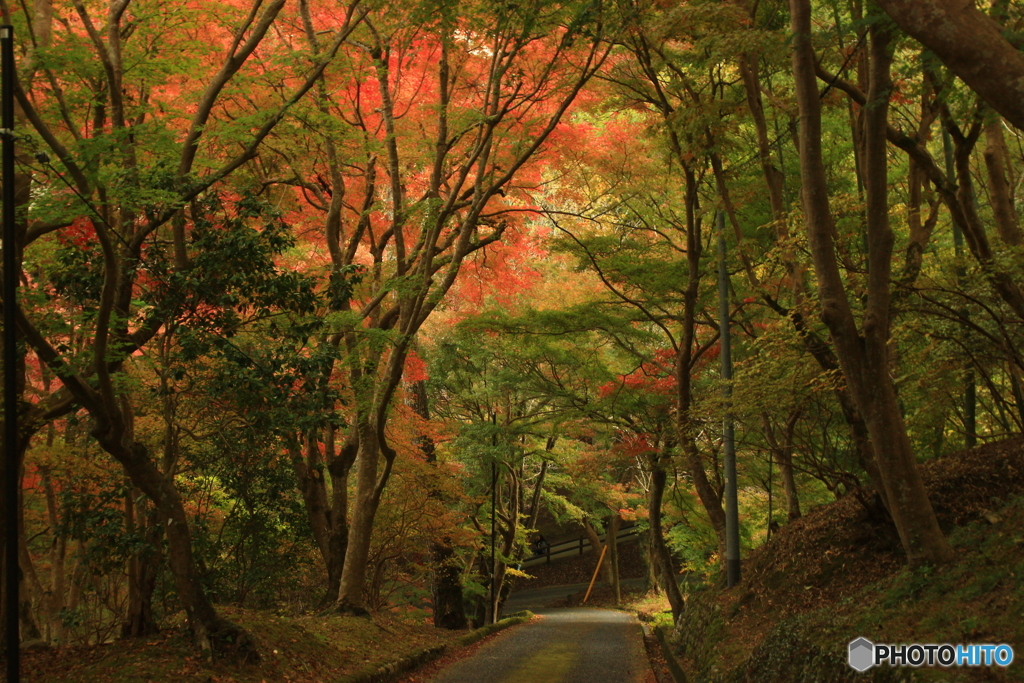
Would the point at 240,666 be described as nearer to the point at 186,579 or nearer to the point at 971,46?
the point at 186,579

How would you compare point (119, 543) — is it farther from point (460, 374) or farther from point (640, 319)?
point (460, 374)

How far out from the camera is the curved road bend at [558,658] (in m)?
12.5

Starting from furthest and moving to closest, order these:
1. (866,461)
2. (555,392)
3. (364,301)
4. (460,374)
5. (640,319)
→ (460,374), (555,392), (640,319), (364,301), (866,461)

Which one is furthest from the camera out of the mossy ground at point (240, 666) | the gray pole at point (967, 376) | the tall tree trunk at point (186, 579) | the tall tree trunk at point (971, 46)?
the gray pole at point (967, 376)

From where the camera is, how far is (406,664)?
1244 cm

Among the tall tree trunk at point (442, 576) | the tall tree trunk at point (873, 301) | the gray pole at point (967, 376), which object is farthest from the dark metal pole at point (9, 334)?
the tall tree trunk at point (442, 576)

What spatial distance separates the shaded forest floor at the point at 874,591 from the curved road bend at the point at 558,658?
1.26 m

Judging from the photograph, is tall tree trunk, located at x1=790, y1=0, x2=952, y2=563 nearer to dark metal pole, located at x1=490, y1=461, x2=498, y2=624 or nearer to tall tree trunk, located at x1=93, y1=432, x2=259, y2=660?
tall tree trunk, located at x1=93, y1=432, x2=259, y2=660

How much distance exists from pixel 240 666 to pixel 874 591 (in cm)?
661

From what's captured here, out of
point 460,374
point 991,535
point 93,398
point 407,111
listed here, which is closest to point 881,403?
point 991,535

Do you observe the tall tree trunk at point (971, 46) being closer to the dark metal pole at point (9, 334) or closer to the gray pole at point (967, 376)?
the gray pole at point (967, 376)

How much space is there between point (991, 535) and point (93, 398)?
28.1 ft

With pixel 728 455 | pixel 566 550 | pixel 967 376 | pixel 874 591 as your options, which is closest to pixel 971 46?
pixel 874 591

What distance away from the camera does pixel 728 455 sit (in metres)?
12.9
